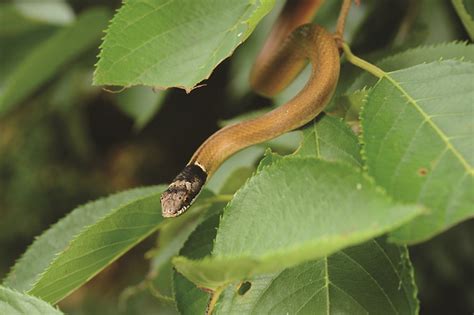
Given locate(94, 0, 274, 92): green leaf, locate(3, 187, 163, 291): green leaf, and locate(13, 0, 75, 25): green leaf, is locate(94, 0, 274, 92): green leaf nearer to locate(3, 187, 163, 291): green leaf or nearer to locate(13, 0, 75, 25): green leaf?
locate(3, 187, 163, 291): green leaf

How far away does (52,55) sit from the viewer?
1.99 meters

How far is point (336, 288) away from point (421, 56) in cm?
52

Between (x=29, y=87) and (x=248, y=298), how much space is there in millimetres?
1290

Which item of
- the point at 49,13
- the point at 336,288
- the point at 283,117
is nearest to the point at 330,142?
the point at 283,117

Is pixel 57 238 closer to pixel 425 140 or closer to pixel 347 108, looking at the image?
pixel 347 108

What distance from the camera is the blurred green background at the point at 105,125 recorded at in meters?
1.95

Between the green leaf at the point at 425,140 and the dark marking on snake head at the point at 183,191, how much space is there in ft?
1.26

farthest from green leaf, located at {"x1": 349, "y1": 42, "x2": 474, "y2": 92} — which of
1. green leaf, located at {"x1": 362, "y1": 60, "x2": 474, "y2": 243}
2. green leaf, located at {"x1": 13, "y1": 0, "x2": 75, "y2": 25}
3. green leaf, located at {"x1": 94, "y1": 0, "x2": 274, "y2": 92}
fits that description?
green leaf, located at {"x1": 13, "y1": 0, "x2": 75, "y2": 25}

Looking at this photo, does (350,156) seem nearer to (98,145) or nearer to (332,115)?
(332,115)

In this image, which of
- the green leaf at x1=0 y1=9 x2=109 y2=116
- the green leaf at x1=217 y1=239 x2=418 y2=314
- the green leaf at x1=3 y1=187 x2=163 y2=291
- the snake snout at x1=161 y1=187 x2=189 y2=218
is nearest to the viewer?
the green leaf at x1=217 y1=239 x2=418 y2=314

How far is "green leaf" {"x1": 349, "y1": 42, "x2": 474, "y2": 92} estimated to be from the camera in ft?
4.01

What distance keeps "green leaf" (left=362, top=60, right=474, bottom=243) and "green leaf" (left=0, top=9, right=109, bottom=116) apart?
1.22 m

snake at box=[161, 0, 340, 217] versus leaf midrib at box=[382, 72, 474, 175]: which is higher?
leaf midrib at box=[382, 72, 474, 175]

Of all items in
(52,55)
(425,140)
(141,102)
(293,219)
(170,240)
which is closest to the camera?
(293,219)
